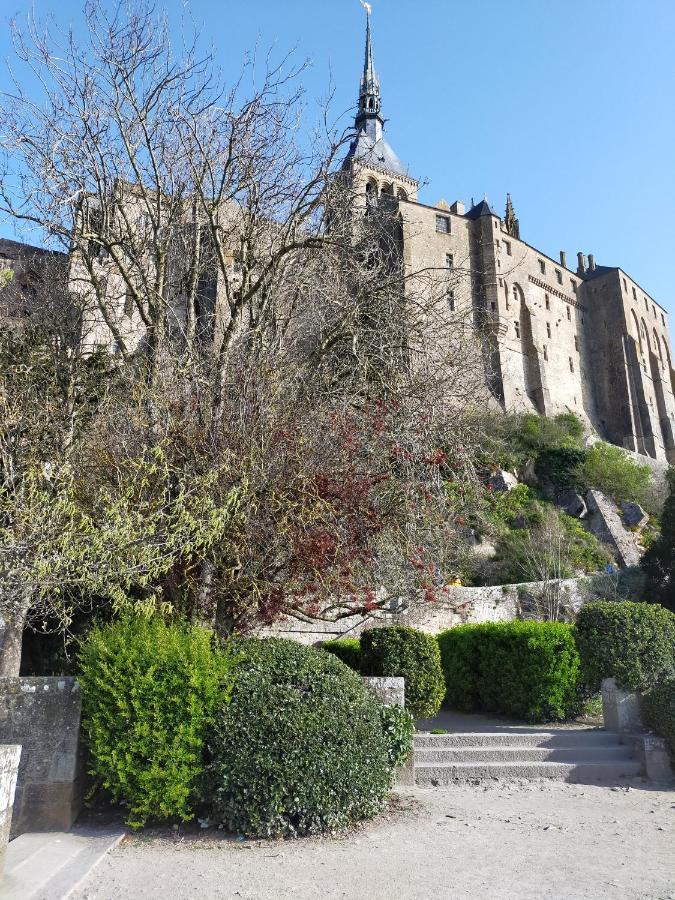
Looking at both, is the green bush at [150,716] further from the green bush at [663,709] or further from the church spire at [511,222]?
the church spire at [511,222]

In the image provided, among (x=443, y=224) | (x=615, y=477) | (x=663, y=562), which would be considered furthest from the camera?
(x=443, y=224)

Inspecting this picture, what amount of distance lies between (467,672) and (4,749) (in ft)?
31.9

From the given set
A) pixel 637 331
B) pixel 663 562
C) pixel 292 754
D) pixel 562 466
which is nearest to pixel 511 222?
pixel 637 331

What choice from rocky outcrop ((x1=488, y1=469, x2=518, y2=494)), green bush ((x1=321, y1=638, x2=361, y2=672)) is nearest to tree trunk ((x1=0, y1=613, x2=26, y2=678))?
green bush ((x1=321, y1=638, x2=361, y2=672))

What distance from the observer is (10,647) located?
731 centimetres

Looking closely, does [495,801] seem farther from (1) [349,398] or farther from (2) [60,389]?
(2) [60,389]

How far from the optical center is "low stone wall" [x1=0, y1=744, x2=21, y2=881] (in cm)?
387

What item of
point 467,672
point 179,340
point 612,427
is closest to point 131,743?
point 179,340

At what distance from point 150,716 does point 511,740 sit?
16.0ft

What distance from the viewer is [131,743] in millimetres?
5117

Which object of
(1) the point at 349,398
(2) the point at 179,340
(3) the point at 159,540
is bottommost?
(3) the point at 159,540

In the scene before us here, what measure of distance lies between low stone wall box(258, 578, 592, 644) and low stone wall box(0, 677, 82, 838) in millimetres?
6024

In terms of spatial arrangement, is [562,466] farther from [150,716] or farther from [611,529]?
[150,716]

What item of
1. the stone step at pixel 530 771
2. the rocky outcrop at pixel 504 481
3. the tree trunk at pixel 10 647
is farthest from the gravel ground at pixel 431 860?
the rocky outcrop at pixel 504 481
